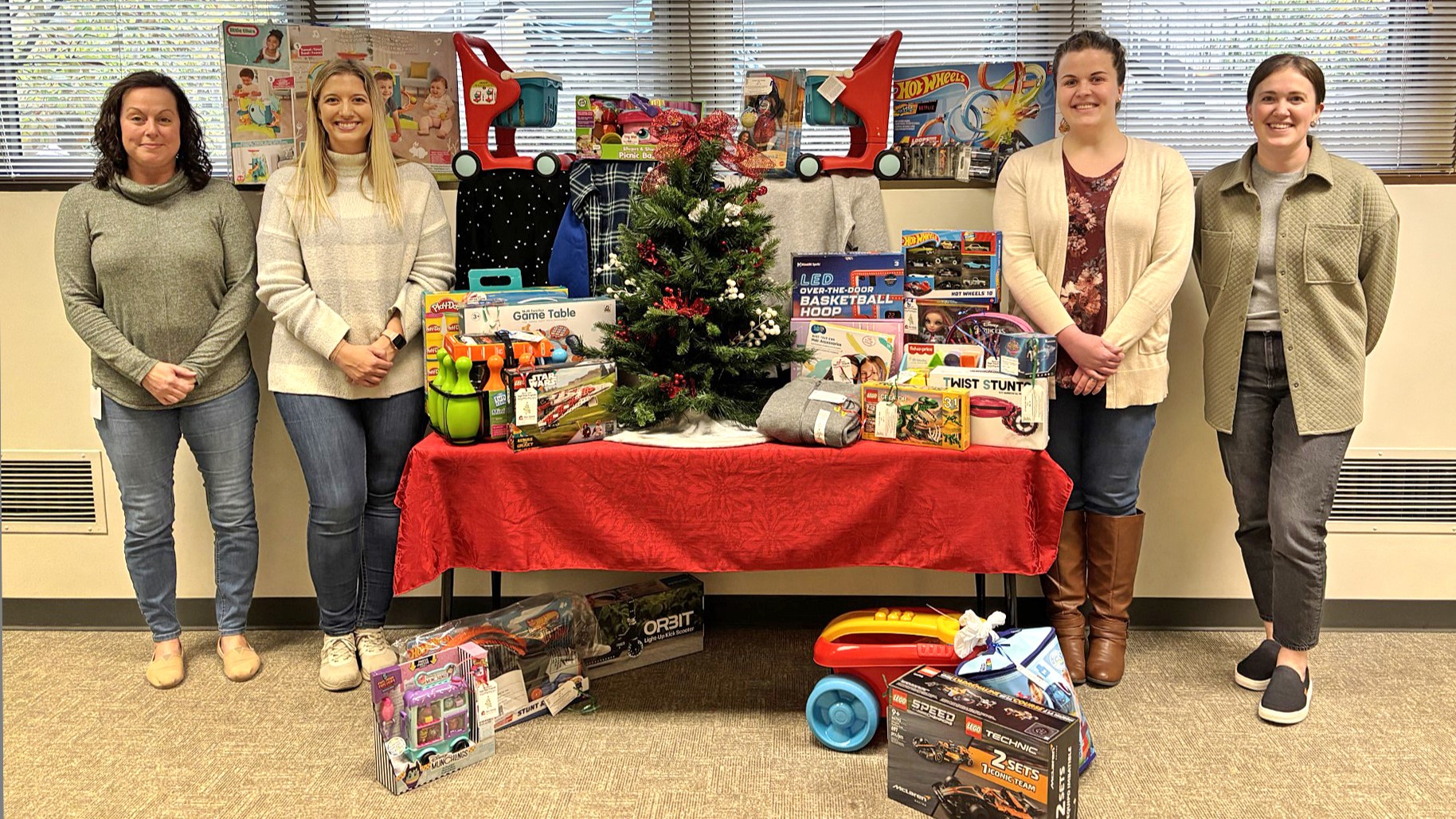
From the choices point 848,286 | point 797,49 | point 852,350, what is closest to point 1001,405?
point 852,350

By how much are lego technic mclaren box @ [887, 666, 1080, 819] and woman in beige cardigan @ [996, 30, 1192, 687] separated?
2.39ft

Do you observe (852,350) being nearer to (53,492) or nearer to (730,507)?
(730,507)

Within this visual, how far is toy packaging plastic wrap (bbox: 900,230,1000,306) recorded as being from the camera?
8.66 ft

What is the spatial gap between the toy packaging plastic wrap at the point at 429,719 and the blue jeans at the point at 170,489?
2.85 ft

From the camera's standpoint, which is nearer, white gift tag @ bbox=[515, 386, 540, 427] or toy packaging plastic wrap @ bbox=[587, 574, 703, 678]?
white gift tag @ bbox=[515, 386, 540, 427]

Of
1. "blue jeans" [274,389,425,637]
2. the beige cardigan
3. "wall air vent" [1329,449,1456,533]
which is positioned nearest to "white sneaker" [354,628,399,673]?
"blue jeans" [274,389,425,637]

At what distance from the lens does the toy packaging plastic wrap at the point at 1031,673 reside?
231 cm

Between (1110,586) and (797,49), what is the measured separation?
1.84 m

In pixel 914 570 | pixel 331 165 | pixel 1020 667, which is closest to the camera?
pixel 1020 667

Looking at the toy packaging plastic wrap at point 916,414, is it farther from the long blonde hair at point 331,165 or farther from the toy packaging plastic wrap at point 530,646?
the long blonde hair at point 331,165

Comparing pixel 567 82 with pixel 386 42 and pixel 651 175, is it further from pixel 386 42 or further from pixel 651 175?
pixel 651 175

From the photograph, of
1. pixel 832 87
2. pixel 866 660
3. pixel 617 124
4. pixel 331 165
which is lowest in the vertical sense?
pixel 866 660

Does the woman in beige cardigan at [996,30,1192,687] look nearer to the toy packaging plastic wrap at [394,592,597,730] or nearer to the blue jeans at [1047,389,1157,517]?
the blue jeans at [1047,389,1157,517]

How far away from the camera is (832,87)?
2.94 meters
